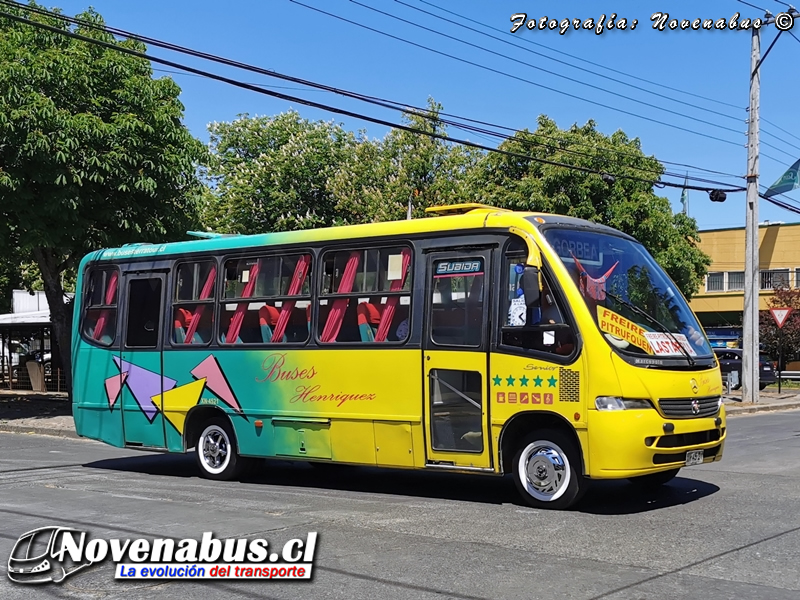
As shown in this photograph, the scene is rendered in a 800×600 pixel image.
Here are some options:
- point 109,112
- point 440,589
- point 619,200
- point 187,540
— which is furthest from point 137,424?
point 619,200

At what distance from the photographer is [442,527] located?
8.68 metres

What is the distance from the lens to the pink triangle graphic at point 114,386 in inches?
539

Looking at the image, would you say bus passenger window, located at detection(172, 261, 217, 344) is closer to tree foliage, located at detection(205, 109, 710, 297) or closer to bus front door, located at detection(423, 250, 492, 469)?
bus front door, located at detection(423, 250, 492, 469)

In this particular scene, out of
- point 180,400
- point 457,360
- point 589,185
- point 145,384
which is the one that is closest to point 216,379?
point 180,400

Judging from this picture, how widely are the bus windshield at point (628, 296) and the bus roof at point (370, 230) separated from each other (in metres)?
0.32

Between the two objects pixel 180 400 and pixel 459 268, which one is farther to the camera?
pixel 180 400

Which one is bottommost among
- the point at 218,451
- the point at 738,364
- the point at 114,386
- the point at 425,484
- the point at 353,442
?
the point at 425,484

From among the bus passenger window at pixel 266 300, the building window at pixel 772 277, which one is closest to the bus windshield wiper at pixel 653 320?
the bus passenger window at pixel 266 300

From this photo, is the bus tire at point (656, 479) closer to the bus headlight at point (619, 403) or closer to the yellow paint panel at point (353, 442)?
the bus headlight at point (619, 403)

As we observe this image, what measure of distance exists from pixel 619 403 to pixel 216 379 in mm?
5740

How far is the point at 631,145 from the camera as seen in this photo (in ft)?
126

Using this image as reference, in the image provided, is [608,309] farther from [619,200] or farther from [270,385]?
[619,200]

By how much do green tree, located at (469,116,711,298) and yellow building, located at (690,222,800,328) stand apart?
1415cm

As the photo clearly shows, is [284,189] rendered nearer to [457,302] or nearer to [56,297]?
[56,297]
